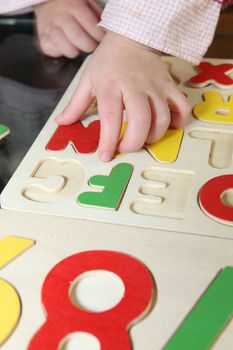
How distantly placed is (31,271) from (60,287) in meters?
0.03

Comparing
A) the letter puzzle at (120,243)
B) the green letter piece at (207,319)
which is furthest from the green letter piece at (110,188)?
the green letter piece at (207,319)

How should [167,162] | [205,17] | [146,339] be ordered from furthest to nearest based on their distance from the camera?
[205,17] < [167,162] < [146,339]

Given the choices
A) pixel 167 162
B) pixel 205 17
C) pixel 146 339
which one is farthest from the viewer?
pixel 205 17

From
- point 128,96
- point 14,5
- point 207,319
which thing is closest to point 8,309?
point 207,319

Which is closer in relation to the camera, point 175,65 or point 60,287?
point 60,287

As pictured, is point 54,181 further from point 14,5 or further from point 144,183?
point 14,5

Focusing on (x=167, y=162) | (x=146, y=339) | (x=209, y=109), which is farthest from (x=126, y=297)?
(x=209, y=109)

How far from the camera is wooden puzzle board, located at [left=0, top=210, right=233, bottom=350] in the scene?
286mm

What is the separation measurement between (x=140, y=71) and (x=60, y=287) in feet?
0.77

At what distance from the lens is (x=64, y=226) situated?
36cm

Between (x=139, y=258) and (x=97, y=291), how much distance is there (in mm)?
38

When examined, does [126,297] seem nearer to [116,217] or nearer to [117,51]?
[116,217]

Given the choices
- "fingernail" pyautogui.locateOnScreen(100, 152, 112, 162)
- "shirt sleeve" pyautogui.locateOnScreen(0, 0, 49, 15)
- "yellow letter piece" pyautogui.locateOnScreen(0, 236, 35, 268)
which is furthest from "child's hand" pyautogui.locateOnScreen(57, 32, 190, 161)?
"shirt sleeve" pyautogui.locateOnScreen(0, 0, 49, 15)

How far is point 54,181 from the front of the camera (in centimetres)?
41
